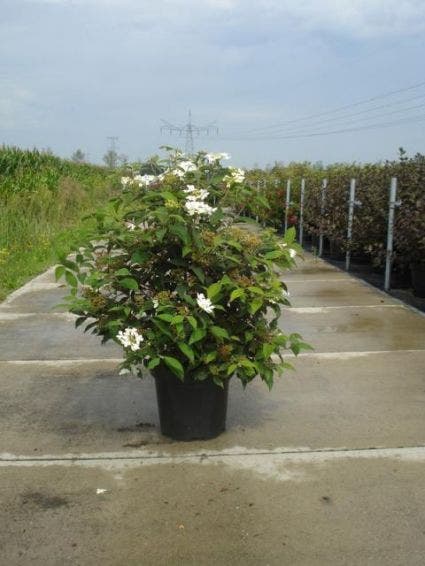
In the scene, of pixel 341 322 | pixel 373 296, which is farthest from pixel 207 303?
pixel 373 296

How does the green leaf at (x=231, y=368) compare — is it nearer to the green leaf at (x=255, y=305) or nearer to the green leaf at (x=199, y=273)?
the green leaf at (x=255, y=305)

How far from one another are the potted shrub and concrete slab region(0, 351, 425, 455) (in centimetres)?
50

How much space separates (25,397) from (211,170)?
6.98 feet

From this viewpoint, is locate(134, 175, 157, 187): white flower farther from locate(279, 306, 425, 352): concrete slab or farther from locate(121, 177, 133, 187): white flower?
locate(279, 306, 425, 352): concrete slab

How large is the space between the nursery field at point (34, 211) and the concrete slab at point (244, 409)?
3569 mm

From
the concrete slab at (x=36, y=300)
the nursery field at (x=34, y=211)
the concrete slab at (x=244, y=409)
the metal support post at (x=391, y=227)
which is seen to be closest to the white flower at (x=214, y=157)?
the concrete slab at (x=244, y=409)

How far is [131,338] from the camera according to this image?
342 centimetres

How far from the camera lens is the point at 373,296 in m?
8.74

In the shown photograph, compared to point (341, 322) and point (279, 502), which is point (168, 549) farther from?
point (341, 322)

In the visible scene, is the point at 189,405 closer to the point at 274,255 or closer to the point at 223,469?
the point at 223,469

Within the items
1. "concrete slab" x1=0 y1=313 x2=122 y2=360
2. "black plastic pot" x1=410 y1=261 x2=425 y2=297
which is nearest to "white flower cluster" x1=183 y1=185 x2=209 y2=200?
"concrete slab" x1=0 y1=313 x2=122 y2=360

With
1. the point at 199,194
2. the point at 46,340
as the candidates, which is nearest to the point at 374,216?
the point at 46,340

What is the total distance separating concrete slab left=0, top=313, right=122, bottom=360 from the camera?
583 cm

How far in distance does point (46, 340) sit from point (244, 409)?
260 cm
